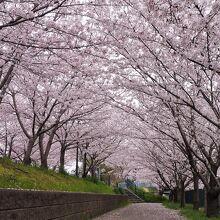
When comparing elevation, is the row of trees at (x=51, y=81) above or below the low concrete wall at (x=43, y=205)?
above

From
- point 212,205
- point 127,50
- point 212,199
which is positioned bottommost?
point 212,205

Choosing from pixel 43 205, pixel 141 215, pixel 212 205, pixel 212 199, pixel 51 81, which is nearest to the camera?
pixel 43 205

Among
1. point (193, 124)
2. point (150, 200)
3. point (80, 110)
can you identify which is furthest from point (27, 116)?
point (150, 200)

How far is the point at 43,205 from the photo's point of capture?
7.33 metres

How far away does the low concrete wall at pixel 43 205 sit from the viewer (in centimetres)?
549

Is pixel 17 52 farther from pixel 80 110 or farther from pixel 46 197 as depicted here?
pixel 80 110

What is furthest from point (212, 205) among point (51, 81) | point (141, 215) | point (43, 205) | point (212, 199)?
point (43, 205)

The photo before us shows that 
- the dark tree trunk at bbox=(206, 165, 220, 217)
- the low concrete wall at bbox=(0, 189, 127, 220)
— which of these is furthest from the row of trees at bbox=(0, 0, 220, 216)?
the low concrete wall at bbox=(0, 189, 127, 220)

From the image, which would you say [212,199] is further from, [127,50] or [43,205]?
[43,205]

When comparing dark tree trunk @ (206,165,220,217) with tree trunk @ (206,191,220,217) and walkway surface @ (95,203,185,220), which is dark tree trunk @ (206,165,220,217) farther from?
walkway surface @ (95,203,185,220)

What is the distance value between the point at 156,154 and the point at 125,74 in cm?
1562

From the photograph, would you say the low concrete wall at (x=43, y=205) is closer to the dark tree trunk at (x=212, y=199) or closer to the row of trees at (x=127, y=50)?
the row of trees at (x=127, y=50)

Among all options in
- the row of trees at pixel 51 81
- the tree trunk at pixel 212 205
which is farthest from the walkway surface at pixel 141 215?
the row of trees at pixel 51 81

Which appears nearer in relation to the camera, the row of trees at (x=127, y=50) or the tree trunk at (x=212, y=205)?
the row of trees at (x=127, y=50)
